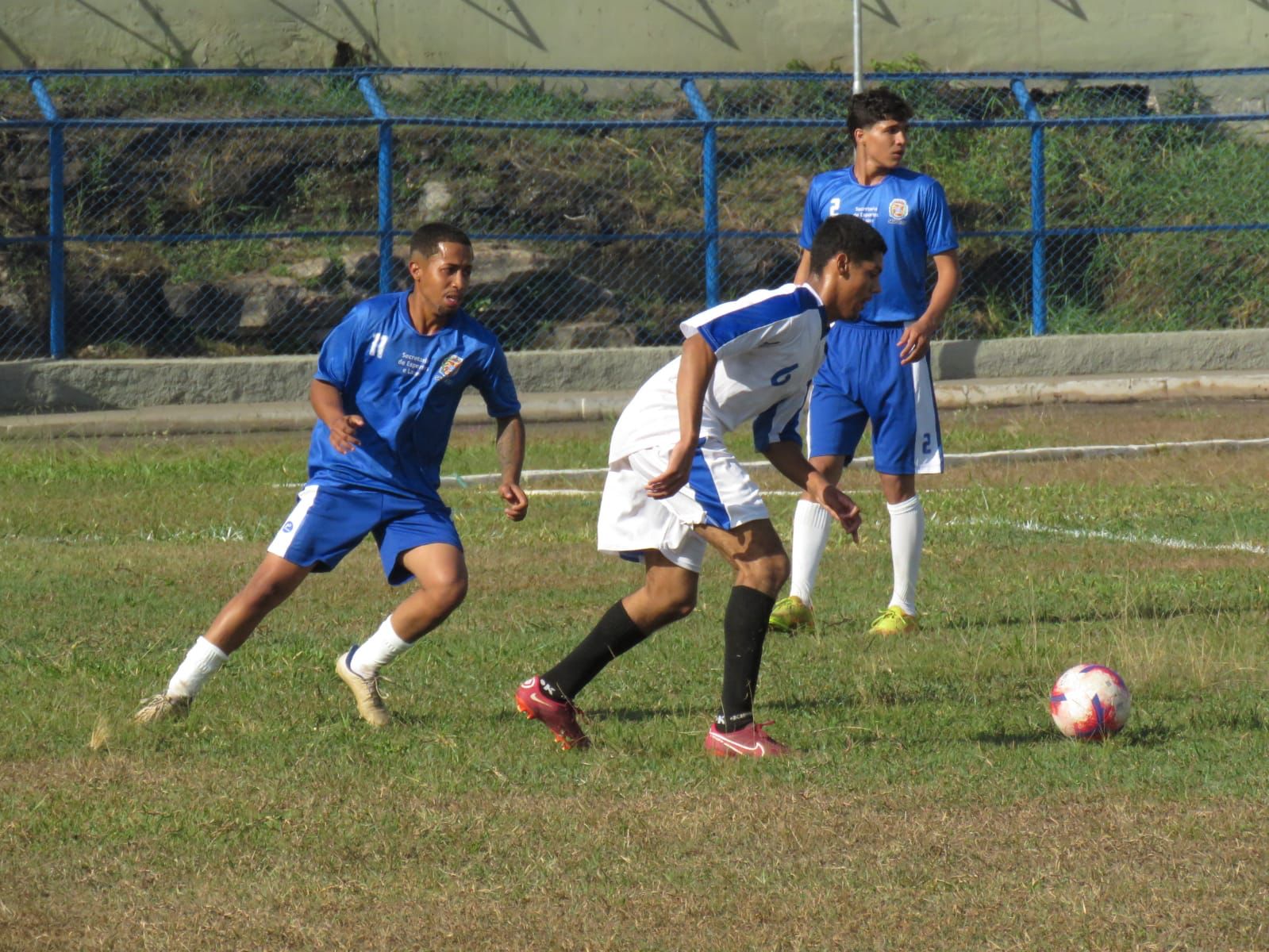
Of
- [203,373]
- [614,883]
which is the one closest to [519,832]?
[614,883]

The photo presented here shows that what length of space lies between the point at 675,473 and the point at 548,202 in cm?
1378

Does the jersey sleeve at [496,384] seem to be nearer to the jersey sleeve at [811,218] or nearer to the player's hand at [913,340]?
the player's hand at [913,340]

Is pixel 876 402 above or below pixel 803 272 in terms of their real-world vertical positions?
below

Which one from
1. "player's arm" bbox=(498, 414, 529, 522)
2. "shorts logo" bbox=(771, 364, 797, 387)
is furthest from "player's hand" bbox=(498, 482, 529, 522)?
"shorts logo" bbox=(771, 364, 797, 387)

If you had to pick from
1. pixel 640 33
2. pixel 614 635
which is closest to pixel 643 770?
pixel 614 635

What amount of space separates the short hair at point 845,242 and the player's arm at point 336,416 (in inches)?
57.6

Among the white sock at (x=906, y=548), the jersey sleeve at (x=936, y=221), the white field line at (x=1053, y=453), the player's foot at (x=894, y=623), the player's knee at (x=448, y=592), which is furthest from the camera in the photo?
the white field line at (x=1053, y=453)

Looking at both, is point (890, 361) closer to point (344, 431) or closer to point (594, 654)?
point (594, 654)

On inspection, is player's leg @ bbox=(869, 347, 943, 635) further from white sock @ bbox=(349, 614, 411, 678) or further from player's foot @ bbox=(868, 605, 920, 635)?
white sock @ bbox=(349, 614, 411, 678)

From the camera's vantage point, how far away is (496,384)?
5.99 m

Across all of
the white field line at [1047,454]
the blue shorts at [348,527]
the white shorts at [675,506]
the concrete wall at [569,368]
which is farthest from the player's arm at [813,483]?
the concrete wall at [569,368]

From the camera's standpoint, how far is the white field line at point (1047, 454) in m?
11.6

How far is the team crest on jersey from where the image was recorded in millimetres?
5863

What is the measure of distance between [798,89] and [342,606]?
13.8m
